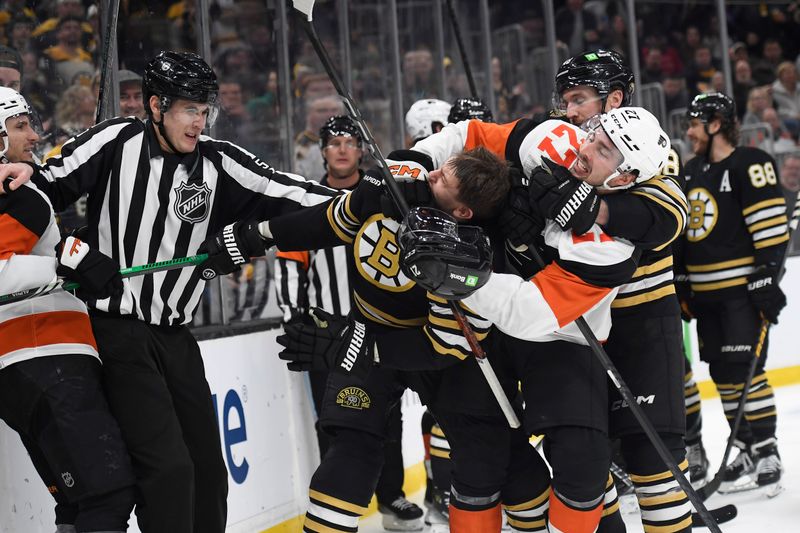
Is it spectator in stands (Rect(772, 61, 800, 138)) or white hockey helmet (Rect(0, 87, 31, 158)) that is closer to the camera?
white hockey helmet (Rect(0, 87, 31, 158))

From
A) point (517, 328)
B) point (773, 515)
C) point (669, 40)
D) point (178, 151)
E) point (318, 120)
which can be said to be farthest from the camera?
point (669, 40)

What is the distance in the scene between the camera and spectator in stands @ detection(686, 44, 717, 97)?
7848mm

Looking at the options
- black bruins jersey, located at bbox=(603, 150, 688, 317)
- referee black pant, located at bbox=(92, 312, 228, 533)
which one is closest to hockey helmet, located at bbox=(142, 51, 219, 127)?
referee black pant, located at bbox=(92, 312, 228, 533)

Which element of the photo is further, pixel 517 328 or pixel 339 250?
pixel 339 250

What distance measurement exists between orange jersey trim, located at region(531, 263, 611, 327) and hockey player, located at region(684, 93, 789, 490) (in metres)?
1.82

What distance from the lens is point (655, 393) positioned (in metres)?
2.41

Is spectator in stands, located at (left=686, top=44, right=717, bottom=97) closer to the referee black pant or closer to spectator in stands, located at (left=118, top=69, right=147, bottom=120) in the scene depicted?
spectator in stands, located at (left=118, top=69, right=147, bottom=120)

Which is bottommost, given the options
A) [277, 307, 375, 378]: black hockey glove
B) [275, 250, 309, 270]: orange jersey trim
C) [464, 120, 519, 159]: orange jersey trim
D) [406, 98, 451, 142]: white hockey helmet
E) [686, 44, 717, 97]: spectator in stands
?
[277, 307, 375, 378]: black hockey glove

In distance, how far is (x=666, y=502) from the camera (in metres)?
2.41

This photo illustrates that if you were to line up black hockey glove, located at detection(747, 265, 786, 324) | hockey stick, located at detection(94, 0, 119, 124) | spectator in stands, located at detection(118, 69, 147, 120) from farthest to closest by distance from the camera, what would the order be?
black hockey glove, located at detection(747, 265, 786, 324) → spectator in stands, located at detection(118, 69, 147, 120) → hockey stick, located at detection(94, 0, 119, 124)

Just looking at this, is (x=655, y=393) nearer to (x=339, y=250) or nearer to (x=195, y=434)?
(x=195, y=434)

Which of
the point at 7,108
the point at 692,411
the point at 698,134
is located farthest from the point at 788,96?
the point at 7,108

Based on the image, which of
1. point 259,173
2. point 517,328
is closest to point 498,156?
point 517,328

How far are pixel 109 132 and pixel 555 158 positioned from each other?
1.03 m
